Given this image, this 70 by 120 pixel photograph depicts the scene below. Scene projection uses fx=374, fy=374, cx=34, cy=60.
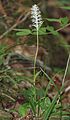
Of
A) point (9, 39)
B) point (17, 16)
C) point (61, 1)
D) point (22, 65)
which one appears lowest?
point (22, 65)

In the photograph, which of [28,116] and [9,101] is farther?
[9,101]

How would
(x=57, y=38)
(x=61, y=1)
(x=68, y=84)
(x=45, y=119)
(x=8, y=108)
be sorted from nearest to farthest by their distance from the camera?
(x=45, y=119), (x=8, y=108), (x=68, y=84), (x=57, y=38), (x=61, y=1)

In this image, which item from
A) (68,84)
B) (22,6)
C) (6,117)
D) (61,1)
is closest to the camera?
(6,117)

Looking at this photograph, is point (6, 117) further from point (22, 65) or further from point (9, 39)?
point (9, 39)

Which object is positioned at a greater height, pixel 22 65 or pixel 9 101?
pixel 22 65

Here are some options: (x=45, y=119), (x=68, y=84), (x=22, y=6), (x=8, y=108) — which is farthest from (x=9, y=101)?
(x=22, y=6)

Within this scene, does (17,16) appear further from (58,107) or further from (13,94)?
(58,107)

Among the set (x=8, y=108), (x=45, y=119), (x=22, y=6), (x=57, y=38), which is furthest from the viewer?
(x=57, y=38)

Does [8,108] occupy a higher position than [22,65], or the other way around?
[22,65]

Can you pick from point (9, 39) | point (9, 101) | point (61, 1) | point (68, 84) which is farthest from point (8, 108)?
point (61, 1)
